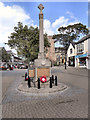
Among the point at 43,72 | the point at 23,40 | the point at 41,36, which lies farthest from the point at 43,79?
the point at 23,40

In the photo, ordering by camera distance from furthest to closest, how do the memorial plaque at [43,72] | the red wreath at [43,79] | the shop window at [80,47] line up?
the shop window at [80,47] → the memorial plaque at [43,72] → the red wreath at [43,79]

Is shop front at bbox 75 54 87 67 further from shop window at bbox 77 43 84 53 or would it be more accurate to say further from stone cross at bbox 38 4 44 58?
stone cross at bbox 38 4 44 58

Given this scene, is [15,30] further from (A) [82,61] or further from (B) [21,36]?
(A) [82,61]

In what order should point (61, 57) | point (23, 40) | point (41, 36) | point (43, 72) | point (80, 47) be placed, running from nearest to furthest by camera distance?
point (43, 72), point (41, 36), point (23, 40), point (80, 47), point (61, 57)

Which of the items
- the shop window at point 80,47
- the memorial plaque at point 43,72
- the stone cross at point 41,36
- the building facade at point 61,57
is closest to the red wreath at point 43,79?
the memorial plaque at point 43,72

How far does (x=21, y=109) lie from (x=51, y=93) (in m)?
2.72

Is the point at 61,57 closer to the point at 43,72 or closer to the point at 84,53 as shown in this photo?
the point at 84,53

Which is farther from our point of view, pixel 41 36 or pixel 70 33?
pixel 70 33

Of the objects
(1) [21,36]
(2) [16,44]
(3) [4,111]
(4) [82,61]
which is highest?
(1) [21,36]

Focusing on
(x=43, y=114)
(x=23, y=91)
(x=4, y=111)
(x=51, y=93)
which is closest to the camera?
(x=43, y=114)

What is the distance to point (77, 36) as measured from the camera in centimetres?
4422

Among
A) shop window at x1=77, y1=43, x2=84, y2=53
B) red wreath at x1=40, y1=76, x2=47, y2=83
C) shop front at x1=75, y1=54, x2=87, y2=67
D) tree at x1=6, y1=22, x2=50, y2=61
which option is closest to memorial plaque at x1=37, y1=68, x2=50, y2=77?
red wreath at x1=40, y1=76, x2=47, y2=83

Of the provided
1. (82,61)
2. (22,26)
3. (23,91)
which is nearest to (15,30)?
(22,26)

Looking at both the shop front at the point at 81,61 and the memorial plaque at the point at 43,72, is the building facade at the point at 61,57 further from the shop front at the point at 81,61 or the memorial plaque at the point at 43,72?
the memorial plaque at the point at 43,72
